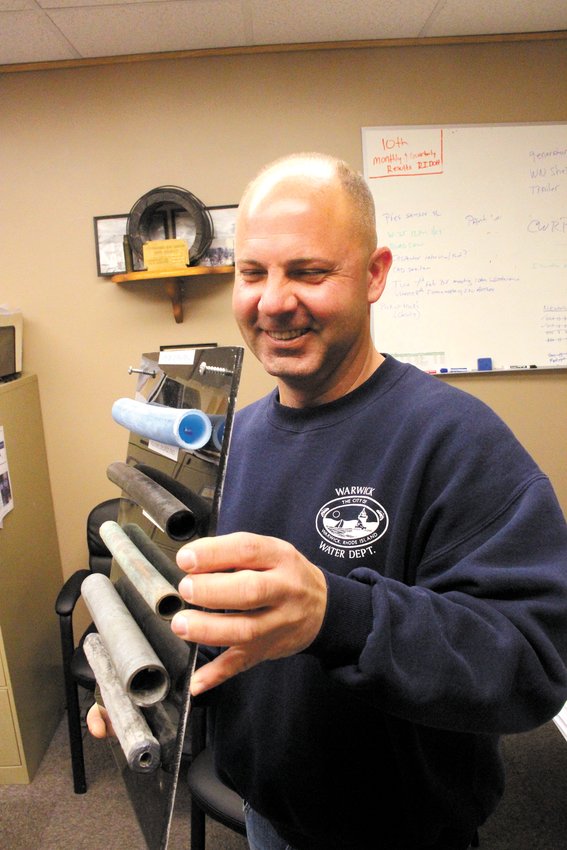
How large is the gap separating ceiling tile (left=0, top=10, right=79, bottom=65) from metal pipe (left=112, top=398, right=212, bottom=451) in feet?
6.49

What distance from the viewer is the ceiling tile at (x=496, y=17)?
2.14 metres

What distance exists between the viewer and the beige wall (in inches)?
94.8

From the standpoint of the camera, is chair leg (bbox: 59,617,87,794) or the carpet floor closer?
the carpet floor

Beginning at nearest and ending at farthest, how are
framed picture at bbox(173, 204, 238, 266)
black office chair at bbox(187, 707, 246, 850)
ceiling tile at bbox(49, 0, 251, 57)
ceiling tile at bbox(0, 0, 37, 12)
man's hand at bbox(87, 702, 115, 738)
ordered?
man's hand at bbox(87, 702, 115, 738) → black office chair at bbox(187, 707, 246, 850) → ceiling tile at bbox(0, 0, 37, 12) → ceiling tile at bbox(49, 0, 251, 57) → framed picture at bbox(173, 204, 238, 266)

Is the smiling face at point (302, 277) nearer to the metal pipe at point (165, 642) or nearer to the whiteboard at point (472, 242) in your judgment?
the metal pipe at point (165, 642)

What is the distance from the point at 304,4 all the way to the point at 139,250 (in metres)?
1.05

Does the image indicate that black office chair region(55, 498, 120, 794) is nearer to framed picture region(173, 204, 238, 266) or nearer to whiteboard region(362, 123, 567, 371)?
framed picture region(173, 204, 238, 266)

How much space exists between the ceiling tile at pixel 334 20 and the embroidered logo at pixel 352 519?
1.92 m

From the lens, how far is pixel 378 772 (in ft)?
2.80

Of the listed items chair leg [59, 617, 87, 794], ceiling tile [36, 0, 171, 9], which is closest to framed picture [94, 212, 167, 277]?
ceiling tile [36, 0, 171, 9]

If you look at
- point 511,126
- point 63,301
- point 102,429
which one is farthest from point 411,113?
point 102,429

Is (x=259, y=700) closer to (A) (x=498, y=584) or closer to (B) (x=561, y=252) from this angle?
(A) (x=498, y=584)

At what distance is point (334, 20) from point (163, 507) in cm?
223

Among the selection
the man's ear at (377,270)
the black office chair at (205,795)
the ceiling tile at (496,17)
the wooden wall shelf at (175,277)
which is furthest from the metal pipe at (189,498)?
the ceiling tile at (496,17)
